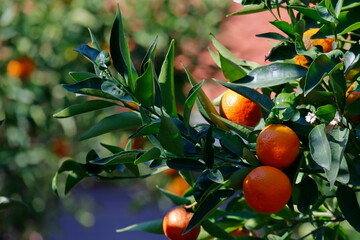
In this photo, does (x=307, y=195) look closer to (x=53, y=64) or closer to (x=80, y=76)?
(x=80, y=76)

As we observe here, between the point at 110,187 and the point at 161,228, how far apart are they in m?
3.19

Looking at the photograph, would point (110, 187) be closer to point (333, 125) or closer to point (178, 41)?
point (178, 41)

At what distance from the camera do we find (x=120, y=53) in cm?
74

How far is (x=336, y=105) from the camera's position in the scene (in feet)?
2.29

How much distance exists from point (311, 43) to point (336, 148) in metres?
0.16

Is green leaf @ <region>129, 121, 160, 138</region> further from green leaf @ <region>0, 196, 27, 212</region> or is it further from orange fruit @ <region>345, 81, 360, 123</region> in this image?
green leaf @ <region>0, 196, 27, 212</region>

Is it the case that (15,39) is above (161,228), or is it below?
below

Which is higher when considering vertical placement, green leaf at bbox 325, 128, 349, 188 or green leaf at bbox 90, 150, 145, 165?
green leaf at bbox 325, 128, 349, 188

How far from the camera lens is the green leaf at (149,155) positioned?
683 mm

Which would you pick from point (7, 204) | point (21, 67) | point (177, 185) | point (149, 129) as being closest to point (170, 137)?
point (149, 129)

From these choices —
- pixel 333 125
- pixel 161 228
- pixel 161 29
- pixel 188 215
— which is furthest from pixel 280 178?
pixel 161 29

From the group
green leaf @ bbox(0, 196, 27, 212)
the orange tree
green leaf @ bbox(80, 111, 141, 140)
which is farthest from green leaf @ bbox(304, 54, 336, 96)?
green leaf @ bbox(0, 196, 27, 212)

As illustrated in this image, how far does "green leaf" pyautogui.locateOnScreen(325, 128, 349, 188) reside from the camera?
61cm

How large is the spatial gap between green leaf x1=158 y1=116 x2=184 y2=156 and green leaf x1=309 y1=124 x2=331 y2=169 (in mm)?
132
